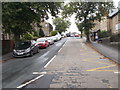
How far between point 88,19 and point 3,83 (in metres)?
24.9

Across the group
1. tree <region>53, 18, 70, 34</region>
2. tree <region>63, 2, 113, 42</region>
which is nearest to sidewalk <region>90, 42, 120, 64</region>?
tree <region>63, 2, 113, 42</region>

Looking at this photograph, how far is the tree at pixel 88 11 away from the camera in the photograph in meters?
27.6

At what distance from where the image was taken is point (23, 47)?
14961mm

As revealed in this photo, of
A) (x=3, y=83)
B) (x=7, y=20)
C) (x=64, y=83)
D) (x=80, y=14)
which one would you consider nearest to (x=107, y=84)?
(x=64, y=83)

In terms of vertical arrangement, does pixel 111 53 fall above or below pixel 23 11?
below

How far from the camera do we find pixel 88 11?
2881 cm

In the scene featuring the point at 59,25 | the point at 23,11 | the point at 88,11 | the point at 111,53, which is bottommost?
the point at 111,53

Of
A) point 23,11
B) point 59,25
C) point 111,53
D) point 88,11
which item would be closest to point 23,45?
point 23,11

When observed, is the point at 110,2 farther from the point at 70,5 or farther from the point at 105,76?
the point at 105,76

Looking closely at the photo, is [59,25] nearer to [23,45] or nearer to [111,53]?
[23,45]

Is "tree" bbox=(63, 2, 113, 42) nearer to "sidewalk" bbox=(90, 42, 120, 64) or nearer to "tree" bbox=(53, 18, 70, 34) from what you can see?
"sidewalk" bbox=(90, 42, 120, 64)

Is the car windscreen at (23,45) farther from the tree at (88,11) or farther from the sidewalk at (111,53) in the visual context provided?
the tree at (88,11)

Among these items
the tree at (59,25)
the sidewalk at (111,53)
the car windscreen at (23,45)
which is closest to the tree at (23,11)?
the car windscreen at (23,45)

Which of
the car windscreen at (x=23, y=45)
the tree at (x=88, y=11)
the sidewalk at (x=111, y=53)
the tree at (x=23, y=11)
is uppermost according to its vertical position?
the tree at (x=88, y=11)
